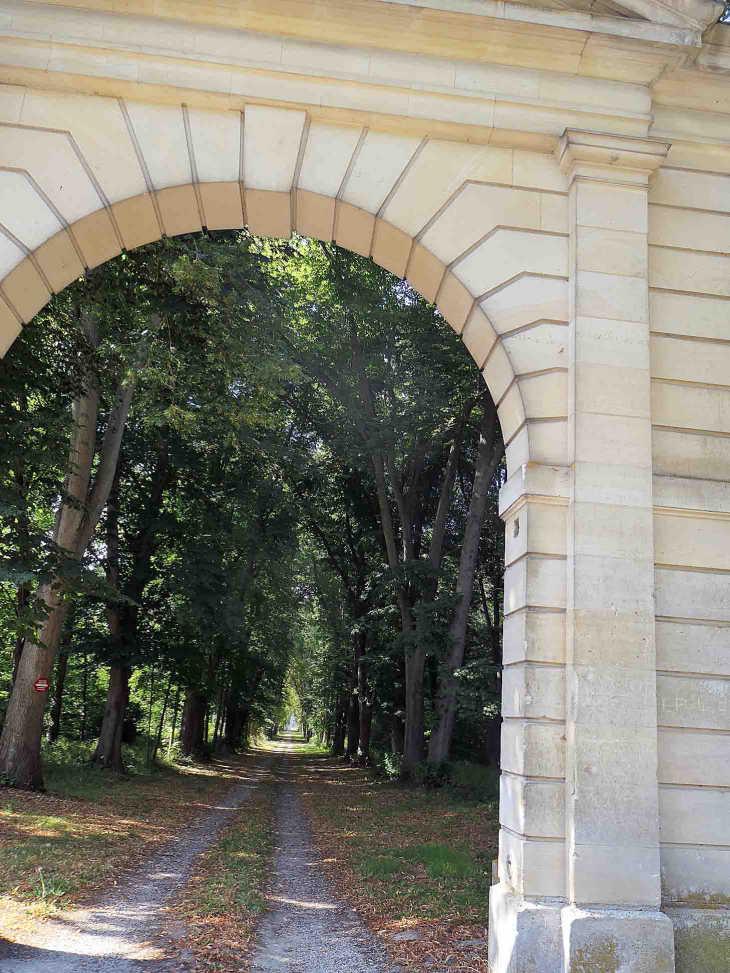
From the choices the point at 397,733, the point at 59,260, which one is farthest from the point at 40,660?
the point at 397,733

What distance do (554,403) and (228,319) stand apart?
681 centimetres

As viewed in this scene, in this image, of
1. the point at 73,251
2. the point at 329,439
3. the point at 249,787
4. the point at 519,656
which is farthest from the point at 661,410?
the point at 249,787

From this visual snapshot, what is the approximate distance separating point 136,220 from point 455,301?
2.56 metres

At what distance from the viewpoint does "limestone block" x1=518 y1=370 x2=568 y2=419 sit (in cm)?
619

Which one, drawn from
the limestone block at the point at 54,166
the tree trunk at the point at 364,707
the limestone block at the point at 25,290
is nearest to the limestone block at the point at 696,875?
the limestone block at the point at 25,290

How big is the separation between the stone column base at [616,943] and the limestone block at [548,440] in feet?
9.74

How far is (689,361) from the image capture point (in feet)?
21.1

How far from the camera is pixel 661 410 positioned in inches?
249

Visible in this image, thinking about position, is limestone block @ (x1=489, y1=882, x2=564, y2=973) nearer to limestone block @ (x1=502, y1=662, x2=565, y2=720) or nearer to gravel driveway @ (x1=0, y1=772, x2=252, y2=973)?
limestone block @ (x1=502, y1=662, x2=565, y2=720)

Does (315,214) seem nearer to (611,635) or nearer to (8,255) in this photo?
(8,255)

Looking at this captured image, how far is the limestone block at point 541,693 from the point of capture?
5668 millimetres

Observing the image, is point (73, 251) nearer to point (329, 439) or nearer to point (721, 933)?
point (721, 933)

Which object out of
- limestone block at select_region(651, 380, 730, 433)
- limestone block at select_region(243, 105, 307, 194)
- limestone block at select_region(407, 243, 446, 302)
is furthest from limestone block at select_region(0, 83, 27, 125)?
limestone block at select_region(651, 380, 730, 433)

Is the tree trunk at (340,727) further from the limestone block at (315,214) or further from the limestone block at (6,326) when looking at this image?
the limestone block at (6,326)
